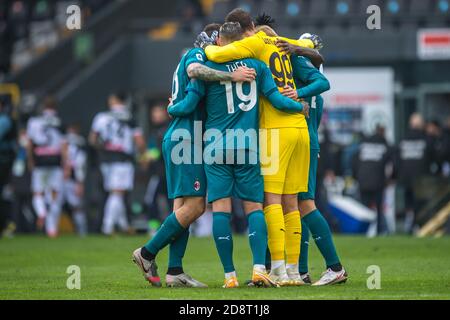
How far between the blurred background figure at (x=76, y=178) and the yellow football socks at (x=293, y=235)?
41.2 feet

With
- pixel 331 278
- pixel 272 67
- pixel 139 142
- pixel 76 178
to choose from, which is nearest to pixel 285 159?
pixel 272 67

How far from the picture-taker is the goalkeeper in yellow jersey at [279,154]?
408 inches

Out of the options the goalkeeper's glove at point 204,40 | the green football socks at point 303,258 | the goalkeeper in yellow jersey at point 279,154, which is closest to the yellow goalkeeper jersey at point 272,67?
the goalkeeper in yellow jersey at point 279,154

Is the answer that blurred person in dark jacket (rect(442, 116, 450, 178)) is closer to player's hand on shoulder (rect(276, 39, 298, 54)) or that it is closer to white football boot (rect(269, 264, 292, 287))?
player's hand on shoulder (rect(276, 39, 298, 54))

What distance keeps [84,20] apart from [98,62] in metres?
2.11

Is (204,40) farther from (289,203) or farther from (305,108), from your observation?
(289,203)

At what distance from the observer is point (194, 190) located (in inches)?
411

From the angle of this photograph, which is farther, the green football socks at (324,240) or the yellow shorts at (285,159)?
the green football socks at (324,240)

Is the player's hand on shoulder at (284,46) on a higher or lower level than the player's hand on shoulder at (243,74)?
higher

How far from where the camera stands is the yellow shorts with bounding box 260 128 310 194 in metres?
10.4

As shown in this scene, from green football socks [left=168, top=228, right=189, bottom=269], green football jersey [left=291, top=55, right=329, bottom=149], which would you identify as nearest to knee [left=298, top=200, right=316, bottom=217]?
green football jersey [left=291, top=55, right=329, bottom=149]

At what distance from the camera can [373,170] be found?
2152cm

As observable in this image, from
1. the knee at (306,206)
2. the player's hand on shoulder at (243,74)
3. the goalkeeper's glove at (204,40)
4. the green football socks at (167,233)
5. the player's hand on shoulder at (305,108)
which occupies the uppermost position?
the goalkeeper's glove at (204,40)

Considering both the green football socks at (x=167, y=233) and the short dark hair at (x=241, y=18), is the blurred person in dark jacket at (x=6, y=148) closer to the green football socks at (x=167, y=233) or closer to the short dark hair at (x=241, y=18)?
the green football socks at (x=167, y=233)
